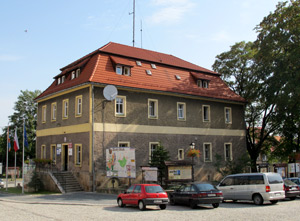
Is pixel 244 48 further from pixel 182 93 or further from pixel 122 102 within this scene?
pixel 122 102

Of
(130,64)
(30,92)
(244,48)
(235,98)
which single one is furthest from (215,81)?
(30,92)

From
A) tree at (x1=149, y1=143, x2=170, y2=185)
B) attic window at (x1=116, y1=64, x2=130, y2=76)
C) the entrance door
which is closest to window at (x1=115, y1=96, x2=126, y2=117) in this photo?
attic window at (x1=116, y1=64, x2=130, y2=76)

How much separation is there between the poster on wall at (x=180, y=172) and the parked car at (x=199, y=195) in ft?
18.3

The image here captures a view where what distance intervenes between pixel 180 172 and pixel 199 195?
7086mm

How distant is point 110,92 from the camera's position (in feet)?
87.9

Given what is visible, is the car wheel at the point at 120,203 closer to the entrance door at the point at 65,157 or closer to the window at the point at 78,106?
the window at the point at 78,106

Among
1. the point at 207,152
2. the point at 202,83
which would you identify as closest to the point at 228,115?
the point at 202,83

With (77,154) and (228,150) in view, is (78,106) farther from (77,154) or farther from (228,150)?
(228,150)

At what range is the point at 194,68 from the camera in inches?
1426

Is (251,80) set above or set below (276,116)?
above

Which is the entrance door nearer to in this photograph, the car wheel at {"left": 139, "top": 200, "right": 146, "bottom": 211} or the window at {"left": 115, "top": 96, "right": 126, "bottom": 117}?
the window at {"left": 115, "top": 96, "right": 126, "bottom": 117}

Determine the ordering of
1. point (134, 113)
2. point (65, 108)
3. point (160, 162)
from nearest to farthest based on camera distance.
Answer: point (160, 162) < point (134, 113) < point (65, 108)

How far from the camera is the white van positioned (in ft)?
59.3

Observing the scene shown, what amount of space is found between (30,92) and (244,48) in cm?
4518
